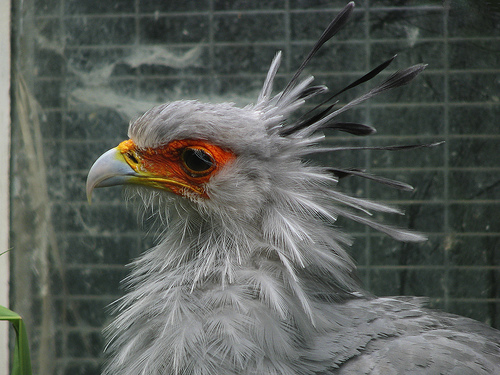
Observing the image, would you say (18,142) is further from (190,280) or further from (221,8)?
(190,280)

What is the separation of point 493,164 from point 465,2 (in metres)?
0.86

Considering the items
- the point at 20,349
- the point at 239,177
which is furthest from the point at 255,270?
the point at 20,349

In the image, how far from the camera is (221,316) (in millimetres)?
1157

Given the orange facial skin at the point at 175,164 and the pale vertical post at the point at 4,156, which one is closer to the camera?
the orange facial skin at the point at 175,164

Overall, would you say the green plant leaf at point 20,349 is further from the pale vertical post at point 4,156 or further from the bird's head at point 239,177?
the pale vertical post at point 4,156

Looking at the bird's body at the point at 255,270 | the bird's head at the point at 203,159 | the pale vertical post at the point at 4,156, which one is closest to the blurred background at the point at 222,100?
the pale vertical post at the point at 4,156

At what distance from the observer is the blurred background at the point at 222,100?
251 cm

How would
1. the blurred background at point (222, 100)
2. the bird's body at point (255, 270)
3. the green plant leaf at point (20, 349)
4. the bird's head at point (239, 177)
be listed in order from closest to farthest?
the bird's body at point (255, 270) < the bird's head at point (239, 177) < the green plant leaf at point (20, 349) < the blurred background at point (222, 100)

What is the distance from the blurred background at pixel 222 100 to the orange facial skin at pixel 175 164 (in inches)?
49.8

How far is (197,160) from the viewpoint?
52.7 inches

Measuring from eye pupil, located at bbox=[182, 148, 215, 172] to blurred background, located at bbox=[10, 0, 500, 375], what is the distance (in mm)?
1290

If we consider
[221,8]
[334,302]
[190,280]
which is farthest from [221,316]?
[221,8]

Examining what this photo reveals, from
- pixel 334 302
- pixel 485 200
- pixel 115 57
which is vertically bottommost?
pixel 334 302

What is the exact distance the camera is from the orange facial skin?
132 centimetres
